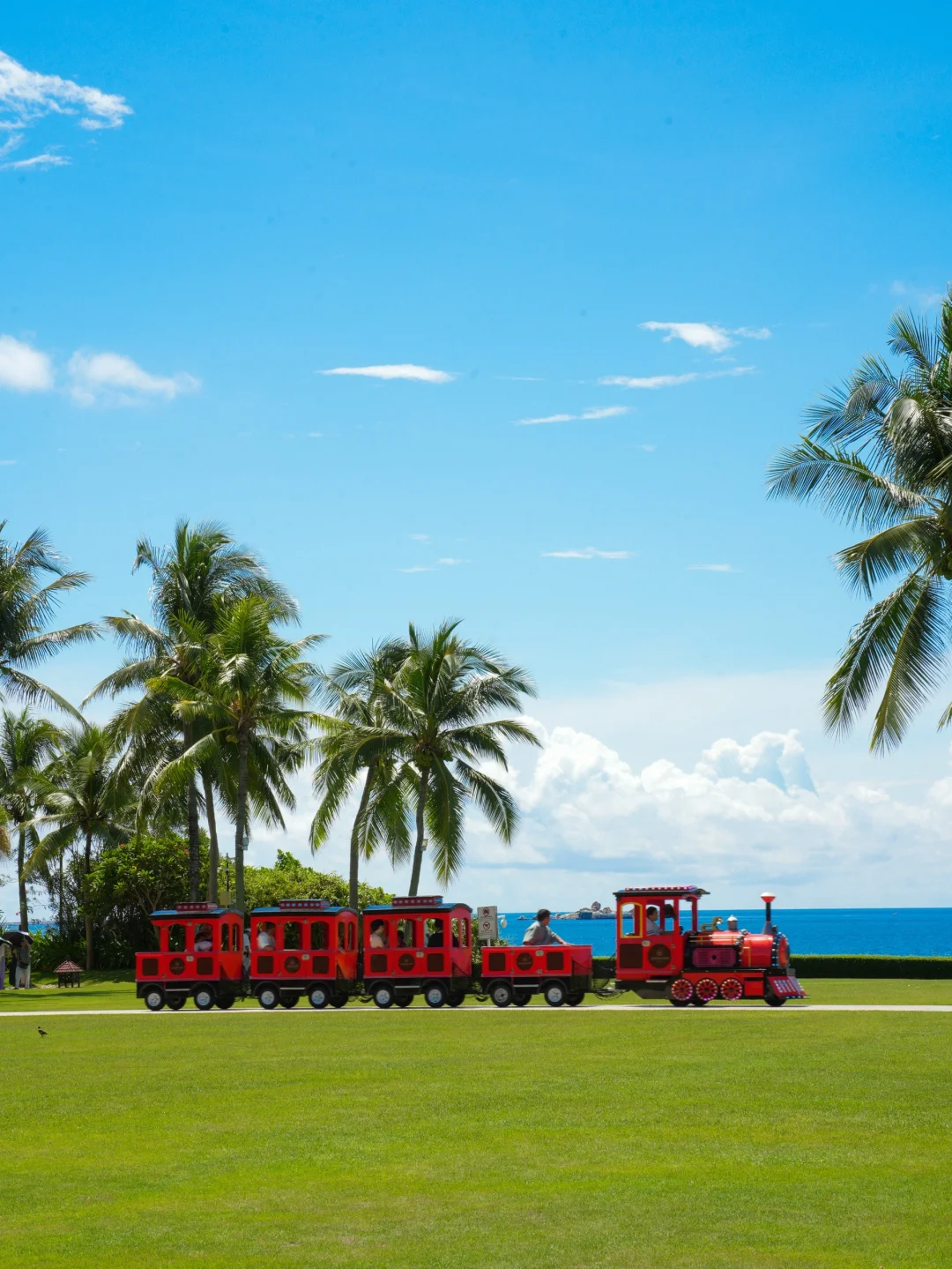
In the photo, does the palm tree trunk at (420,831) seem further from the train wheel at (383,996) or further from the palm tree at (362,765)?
the train wheel at (383,996)

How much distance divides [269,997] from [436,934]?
3511 mm

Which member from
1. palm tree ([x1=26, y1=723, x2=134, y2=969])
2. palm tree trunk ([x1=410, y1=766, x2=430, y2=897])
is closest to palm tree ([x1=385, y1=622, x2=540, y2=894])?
palm tree trunk ([x1=410, y1=766, x2=430, y2=897])

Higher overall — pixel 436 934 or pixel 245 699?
pixel 245 699

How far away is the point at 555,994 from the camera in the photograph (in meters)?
26.1

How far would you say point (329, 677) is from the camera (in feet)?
127

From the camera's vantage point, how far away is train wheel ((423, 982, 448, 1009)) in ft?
88.8

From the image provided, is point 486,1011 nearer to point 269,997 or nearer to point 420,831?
point 269,997

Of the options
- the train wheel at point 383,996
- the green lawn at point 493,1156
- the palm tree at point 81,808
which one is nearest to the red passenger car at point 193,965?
the train wheel at point 383,996

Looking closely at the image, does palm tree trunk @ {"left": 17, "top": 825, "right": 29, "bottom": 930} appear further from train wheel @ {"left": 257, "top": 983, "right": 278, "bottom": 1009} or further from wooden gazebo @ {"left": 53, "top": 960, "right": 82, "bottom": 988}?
train wheel @ {"left": 257, "top": 983, "right": 278, "bottom": 1009}

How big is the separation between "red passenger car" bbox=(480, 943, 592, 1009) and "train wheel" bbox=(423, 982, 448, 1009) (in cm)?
87

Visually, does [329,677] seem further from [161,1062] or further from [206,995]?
[161,1062]

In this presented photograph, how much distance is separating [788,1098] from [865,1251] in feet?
15.3

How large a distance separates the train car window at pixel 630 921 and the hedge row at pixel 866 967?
10215mm

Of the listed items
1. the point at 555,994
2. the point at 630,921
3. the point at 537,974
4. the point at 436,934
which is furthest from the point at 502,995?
the point at 630,921
